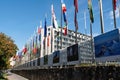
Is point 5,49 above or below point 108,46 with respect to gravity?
above

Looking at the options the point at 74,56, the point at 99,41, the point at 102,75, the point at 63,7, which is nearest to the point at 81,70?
the point at 102,75

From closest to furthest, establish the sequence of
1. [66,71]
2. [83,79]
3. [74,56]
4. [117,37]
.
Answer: [83,79] → [66,71] → [117,37] → [74,56]

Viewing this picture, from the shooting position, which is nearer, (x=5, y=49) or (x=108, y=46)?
(x=108, y=46)

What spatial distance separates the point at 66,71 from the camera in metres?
14.4

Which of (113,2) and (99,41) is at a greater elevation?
(113,2)

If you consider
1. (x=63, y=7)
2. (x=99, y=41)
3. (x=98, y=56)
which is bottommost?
(x=98, y=56)

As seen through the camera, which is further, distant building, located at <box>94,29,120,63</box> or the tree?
the tree

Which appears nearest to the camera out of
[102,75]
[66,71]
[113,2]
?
[102,75]

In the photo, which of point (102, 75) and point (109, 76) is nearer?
point (109, 76)

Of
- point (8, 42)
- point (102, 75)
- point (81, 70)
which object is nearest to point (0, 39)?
point (8, 42)

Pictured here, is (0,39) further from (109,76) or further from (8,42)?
(109,76)

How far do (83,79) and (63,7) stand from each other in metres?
31.2

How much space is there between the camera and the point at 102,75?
8.81 metres

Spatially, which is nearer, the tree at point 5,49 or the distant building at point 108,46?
the distant building at point 108,46
